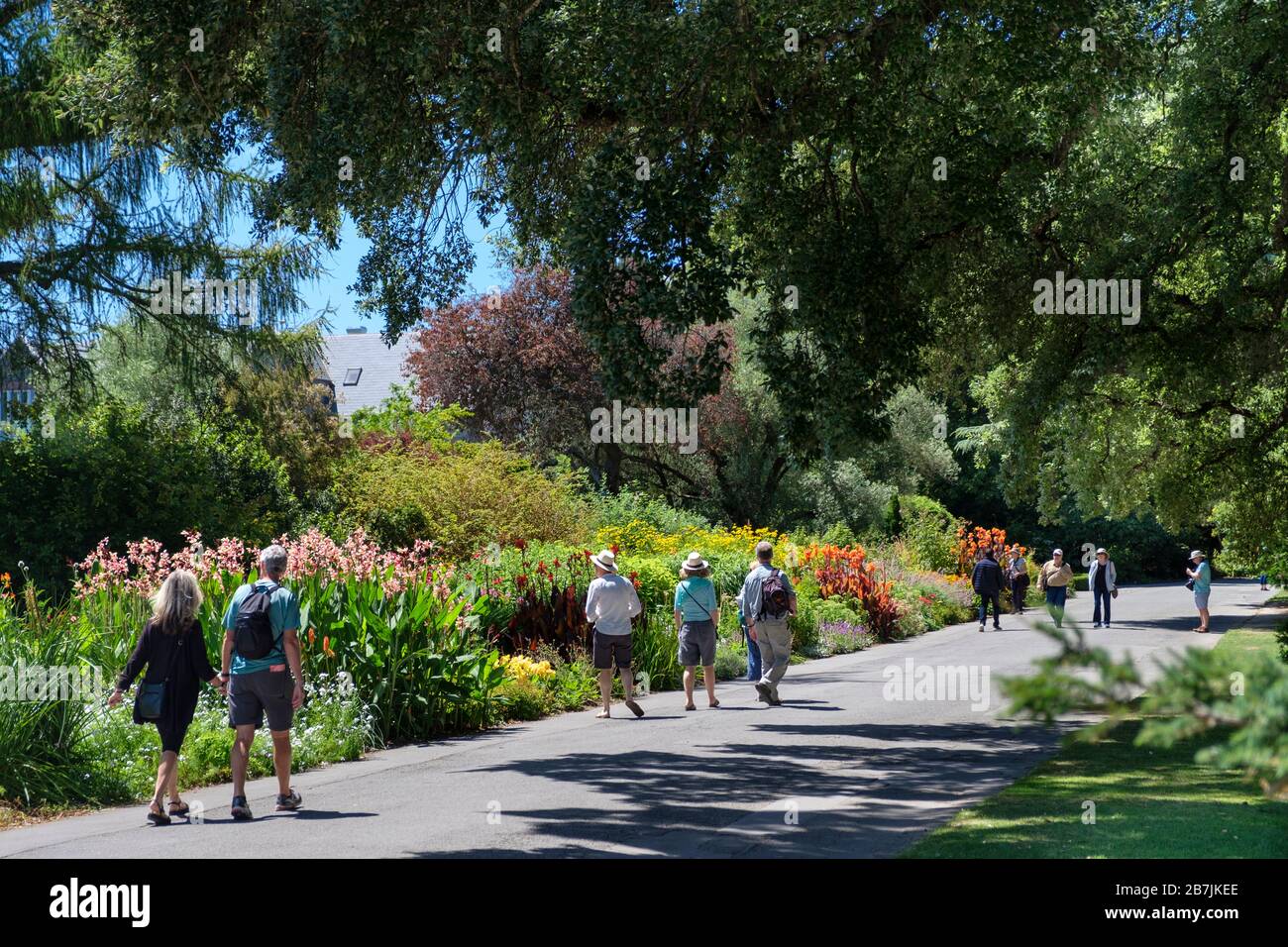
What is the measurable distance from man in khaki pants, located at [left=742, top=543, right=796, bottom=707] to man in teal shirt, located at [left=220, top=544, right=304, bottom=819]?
624 centimetres

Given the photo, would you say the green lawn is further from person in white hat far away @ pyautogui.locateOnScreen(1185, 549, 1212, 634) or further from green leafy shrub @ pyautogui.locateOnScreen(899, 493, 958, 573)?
green leafy shrub @ pyautogui.locateOnScreen(899, 493, 958, 573)

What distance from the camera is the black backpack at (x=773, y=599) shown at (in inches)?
565

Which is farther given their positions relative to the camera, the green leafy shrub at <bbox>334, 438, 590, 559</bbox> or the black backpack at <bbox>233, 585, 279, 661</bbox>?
the green leafy shrub at <bbox>334, 438, 590, 559</bbox>

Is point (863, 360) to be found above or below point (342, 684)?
above

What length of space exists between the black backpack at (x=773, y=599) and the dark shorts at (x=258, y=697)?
6.50 metres

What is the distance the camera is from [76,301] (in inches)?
676

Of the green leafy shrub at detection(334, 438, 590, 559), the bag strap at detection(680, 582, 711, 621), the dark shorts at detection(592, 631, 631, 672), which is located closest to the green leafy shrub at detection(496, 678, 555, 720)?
the dark shorts at detection(592, 631, 631, 672)

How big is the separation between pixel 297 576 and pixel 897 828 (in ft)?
24.6

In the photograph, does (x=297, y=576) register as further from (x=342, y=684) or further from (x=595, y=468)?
(x=595, y=468)

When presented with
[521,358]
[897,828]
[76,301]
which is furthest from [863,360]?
[521,358]

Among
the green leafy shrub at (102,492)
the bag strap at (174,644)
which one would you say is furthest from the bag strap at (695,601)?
the green leafy shrub at (102,492)

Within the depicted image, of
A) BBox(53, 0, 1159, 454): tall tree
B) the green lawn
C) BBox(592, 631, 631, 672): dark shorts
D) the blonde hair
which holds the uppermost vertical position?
BBox(53, 0, 1159, 454): tall tree

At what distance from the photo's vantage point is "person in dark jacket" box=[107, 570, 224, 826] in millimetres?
9109

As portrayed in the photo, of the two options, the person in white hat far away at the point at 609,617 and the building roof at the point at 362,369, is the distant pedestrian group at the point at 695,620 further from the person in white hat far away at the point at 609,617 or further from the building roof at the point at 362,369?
the building roof at the point at 362,369
